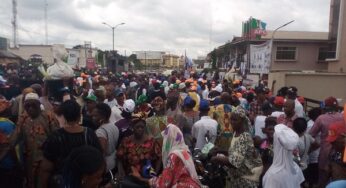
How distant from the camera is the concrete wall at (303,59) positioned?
33.6 meters

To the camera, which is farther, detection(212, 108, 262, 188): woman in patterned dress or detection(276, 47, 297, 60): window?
detection(276, 47, 297, 60): window

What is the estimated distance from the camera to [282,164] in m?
3.80

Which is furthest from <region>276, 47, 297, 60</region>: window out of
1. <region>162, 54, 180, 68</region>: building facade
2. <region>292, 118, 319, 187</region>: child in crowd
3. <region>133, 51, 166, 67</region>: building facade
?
<region>162, 54, 180, 68</region>: building facade

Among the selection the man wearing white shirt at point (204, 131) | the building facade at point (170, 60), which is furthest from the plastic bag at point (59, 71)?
the building facade at point (170, 60)

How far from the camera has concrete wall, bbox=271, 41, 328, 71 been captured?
1321 inches

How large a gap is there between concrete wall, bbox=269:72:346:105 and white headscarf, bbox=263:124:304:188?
39.4ft

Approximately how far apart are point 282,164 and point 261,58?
10.4 m

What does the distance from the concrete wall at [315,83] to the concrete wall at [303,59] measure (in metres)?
18.1

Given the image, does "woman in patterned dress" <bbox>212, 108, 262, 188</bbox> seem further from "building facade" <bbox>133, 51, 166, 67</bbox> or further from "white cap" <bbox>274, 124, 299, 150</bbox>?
"building facade" <bbox>133, 51, 166, 67</bbox>

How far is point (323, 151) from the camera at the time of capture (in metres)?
5.53

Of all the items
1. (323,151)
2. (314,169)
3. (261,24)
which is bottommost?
(314,169)

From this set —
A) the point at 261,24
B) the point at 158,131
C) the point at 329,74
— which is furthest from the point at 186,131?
the point at 261,24

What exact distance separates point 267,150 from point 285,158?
1.81 ft

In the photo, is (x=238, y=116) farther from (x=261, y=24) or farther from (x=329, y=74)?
(x=261, y=24)
